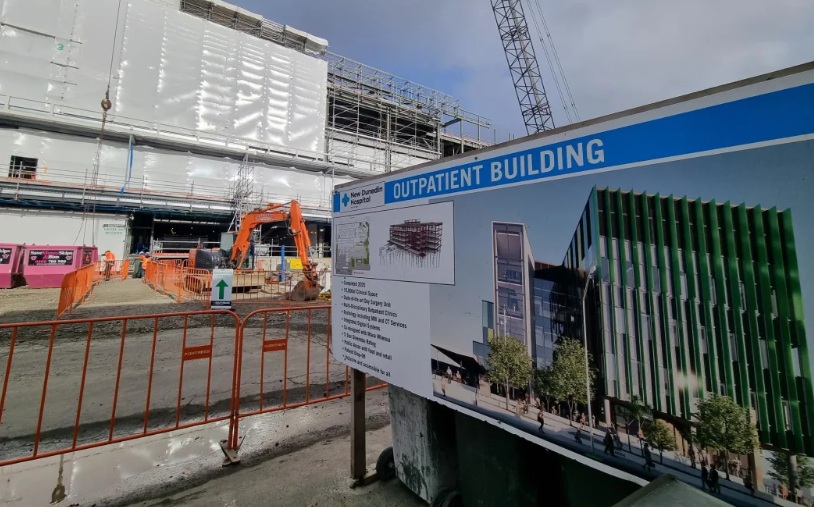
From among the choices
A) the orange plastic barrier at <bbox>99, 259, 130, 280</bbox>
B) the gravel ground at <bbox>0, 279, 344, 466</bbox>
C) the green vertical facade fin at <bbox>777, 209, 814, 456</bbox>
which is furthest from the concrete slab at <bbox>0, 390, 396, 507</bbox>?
the orange plastic barrier at <bbox>99, 259, 130, 280</bbox>

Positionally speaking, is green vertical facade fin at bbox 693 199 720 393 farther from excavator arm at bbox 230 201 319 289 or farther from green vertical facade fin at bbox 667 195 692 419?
excavator arm at bbox 230 201 319 289

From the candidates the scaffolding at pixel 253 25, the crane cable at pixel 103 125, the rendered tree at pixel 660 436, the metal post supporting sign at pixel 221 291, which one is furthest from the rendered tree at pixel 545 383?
the scaffolding at pixel 253 25

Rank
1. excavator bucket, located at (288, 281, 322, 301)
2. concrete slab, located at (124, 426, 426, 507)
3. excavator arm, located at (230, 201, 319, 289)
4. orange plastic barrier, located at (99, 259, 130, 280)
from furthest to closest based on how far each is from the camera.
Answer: orange plastic barrier, located at (99, 259, 130, 280) → excavator arm, located at (230, 201, 319, 289) → excavator bucket, located at (288, 281, 322, 301) → concrete slab, located at (124, 426, 426, 507)

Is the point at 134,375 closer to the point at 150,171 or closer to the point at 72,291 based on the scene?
the point at 72,291

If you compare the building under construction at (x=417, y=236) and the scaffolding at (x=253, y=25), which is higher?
the scaffolding at (x=253, y=25)

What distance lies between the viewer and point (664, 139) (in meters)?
1.20

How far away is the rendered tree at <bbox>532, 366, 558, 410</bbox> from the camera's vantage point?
1.50 m

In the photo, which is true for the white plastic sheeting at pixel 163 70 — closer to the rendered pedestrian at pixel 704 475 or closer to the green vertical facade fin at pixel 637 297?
the green vertical facade fin at pixel 637 297

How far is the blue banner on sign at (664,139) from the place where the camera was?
988 mm

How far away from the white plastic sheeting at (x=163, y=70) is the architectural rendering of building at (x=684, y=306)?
116 feet

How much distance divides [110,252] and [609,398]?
99.2 feet

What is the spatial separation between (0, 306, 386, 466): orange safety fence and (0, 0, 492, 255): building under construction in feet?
71.7

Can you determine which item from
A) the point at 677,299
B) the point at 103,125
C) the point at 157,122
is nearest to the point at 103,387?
the point at 677,299

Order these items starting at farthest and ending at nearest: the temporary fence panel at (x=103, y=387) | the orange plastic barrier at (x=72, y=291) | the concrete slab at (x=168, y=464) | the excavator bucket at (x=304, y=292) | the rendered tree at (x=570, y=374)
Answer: the excavator bucket at (x=304, y=292)
the orange plastic barrier at (x=72, y=291)
the temporary fence panel at (x=103, y=387)
the concrete slab at (x=168, y=464)
the rendered tree at (x=570, y=374)
